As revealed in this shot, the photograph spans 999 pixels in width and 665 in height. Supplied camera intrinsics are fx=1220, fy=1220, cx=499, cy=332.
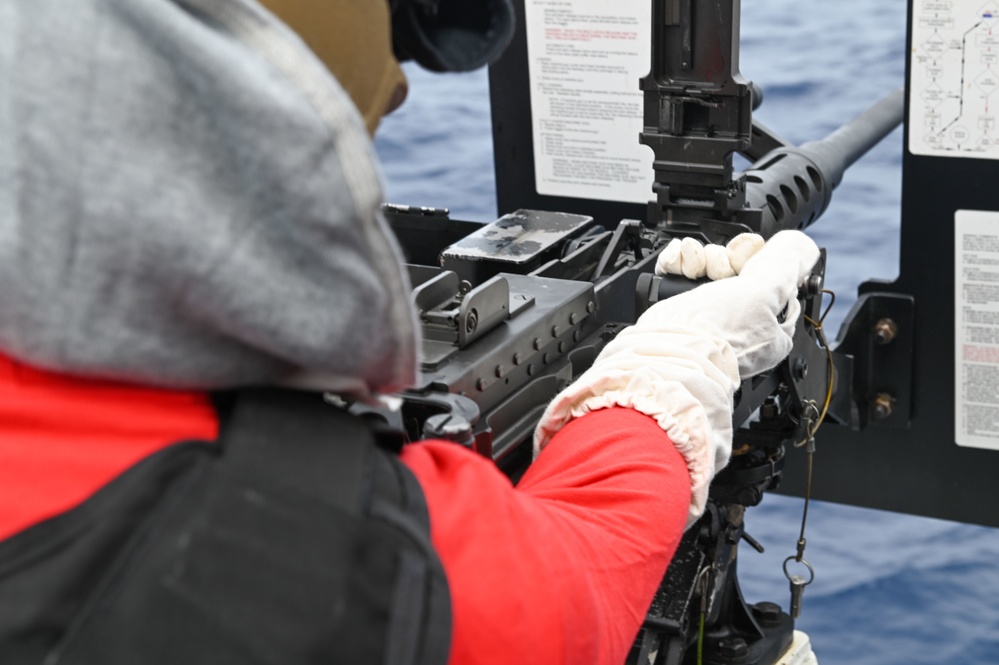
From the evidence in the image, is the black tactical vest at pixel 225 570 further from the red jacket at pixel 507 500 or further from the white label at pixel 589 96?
the white label at pixel 589 96

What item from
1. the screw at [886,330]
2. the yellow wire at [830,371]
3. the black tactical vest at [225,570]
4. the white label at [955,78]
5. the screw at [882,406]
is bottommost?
the screw at [882,406]

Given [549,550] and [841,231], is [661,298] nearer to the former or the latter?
[549,550]

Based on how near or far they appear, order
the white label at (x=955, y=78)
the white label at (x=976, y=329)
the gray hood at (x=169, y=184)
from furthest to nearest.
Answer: the white label at (x=976, y=329)
the white label at (x=955, y=78)
the gray hood at (x=169, y=184)

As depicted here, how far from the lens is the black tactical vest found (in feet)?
1.86

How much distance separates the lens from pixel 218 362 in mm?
623

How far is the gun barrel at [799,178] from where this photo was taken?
1.71m

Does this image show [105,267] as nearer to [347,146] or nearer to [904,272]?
[347,146]

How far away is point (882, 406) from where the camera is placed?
7.11 ft

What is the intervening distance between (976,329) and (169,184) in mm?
1815

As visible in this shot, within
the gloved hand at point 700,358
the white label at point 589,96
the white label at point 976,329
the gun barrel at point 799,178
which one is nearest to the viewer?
the gloved hand at point 700,358

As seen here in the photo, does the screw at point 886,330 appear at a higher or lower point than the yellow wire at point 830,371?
lower

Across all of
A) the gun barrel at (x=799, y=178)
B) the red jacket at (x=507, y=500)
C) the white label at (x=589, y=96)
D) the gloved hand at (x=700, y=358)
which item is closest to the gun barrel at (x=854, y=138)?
the gun barrel at (x=799, y=178)

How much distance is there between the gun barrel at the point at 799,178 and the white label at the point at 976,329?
234 mm

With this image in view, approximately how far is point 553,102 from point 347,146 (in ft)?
6.22
